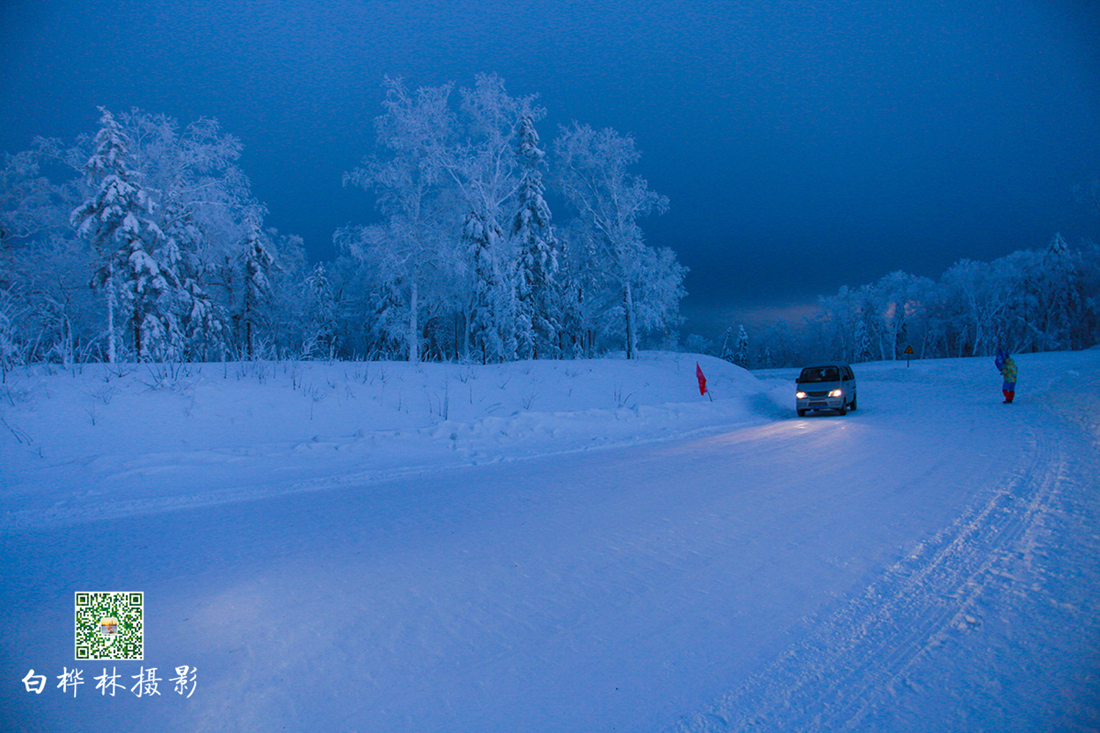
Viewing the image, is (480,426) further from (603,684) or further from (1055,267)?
(1055,267)

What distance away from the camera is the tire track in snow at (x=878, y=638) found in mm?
2613

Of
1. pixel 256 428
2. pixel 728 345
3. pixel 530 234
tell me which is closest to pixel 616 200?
pixel 530 234

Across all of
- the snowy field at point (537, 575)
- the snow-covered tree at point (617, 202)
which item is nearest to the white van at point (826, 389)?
the snowy field at point (537, 575)

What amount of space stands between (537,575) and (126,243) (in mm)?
28182

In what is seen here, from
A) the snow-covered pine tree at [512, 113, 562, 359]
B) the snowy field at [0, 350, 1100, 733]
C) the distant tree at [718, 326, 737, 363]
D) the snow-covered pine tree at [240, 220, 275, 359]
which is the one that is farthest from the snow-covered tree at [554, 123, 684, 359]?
the distant tree at [718, 326, 737, 363]

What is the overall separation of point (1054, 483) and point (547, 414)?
9709 mm

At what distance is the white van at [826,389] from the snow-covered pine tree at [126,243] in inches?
1022

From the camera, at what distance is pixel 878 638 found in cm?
326

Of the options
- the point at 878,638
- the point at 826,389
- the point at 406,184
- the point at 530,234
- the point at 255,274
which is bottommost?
the point at 878,638

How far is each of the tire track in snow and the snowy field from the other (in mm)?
20

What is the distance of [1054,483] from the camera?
22.5 feet

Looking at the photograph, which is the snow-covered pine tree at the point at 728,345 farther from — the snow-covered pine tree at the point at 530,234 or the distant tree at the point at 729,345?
the snow-covered pine tree at the point at 530,234

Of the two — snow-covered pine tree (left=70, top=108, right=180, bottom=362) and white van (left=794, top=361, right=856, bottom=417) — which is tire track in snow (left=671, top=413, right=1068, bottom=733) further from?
snow-covered pine tree (left=70, top=108, right=180, bottom=362)

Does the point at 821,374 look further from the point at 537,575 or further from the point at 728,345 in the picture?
the point at 728,345
